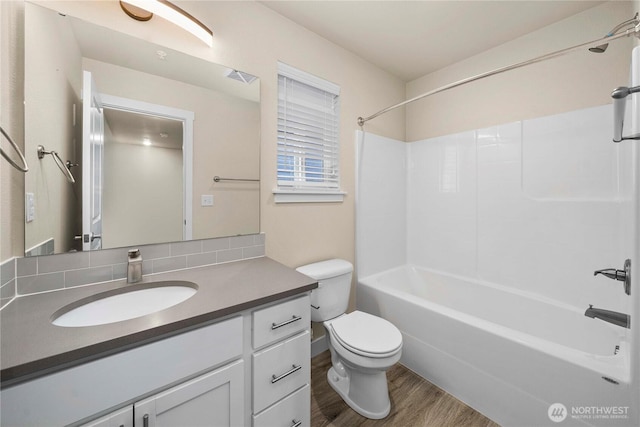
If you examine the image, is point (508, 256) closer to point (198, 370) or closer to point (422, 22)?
point (422, 22)

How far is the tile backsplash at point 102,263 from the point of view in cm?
95

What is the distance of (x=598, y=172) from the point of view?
1.66 m

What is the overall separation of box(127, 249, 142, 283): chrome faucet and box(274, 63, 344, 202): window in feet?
2.82

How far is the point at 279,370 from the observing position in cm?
108

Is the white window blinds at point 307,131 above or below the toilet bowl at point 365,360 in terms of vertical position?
above

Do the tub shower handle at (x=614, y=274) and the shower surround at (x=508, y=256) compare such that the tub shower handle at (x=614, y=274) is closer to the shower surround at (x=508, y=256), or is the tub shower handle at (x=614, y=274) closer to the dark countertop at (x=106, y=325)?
the shower surround at (x=508, y=256)

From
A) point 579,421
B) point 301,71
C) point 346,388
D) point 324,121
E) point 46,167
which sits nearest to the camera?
point 46,167

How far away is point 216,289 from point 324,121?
153cm

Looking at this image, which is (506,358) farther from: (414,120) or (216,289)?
(414,120)

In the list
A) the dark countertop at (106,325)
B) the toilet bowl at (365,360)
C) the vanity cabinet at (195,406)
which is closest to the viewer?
the dark countertop at (106,325)

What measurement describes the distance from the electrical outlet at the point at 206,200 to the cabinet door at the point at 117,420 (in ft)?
3.11

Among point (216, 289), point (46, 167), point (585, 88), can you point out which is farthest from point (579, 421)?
point (46, 167)

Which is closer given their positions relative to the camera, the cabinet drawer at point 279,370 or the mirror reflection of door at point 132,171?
the cabinet drawer at point 279,370

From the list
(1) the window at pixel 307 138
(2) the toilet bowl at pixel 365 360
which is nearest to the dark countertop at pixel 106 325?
(2) the toilet bowl at pixel 365 360
